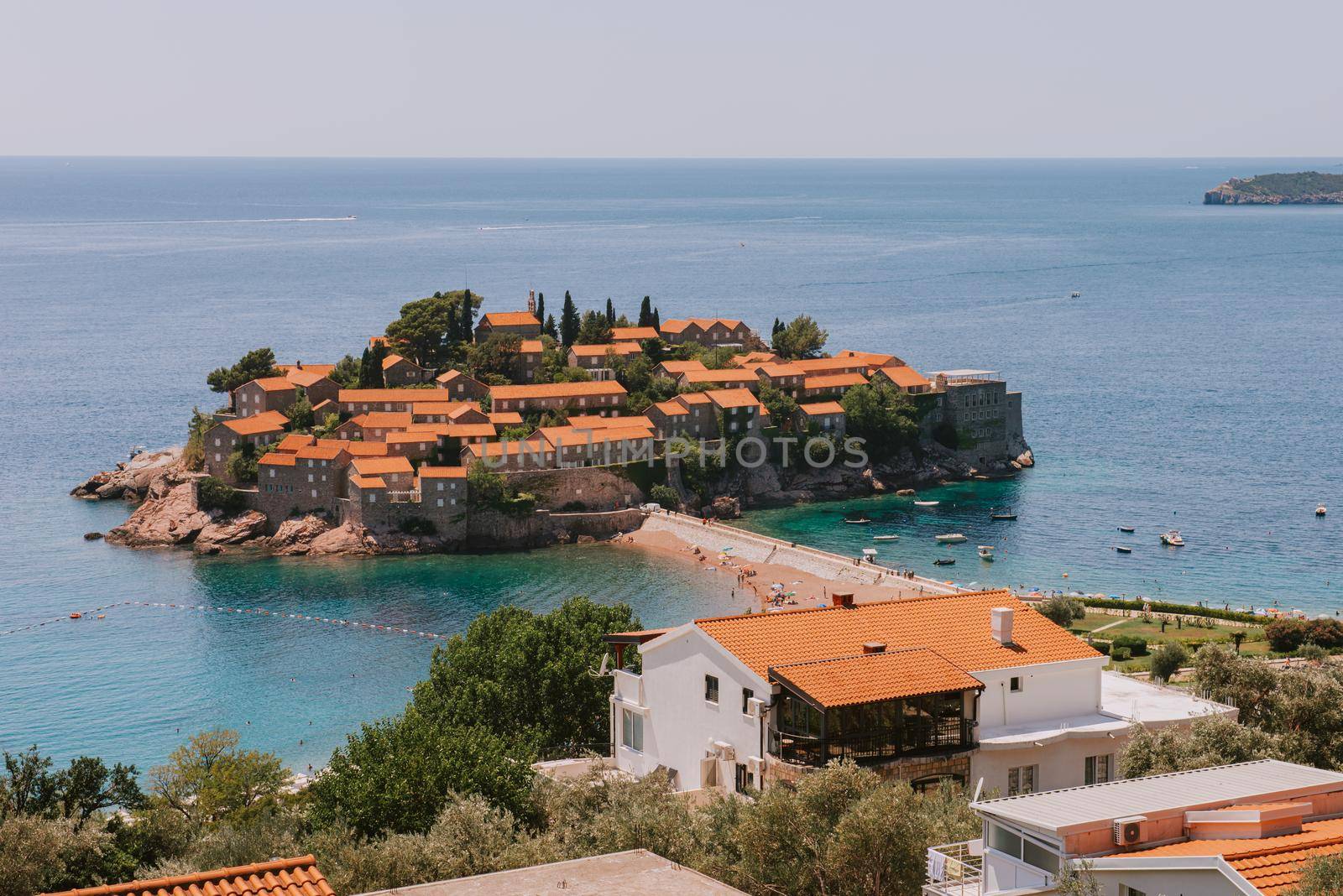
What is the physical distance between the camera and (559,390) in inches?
3875

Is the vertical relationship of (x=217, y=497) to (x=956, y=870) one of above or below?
below

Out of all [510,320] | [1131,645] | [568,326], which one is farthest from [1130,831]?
[568,326]

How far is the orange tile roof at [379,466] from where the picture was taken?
86438 millimetres

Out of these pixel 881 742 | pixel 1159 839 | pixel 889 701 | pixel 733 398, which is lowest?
pixel 733 398

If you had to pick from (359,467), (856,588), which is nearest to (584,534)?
(359,467)

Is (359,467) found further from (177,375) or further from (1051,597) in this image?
(177,375)

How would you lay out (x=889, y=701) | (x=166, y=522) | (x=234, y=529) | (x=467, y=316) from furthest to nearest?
(x=467, y=316) → (x=166, y=522) → (x=234, y=529) → (x=889, y=701)

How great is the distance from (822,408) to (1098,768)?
243 feet

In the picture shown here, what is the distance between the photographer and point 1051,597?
6806 centimetres

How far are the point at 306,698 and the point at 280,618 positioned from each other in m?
13.2

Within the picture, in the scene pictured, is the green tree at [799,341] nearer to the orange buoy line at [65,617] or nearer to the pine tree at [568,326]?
the pine tree at [568,326]

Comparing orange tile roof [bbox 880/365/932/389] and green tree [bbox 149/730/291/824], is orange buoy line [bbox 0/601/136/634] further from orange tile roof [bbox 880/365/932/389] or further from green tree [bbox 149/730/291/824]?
orange tile roof [bbox 880/365/932/389]

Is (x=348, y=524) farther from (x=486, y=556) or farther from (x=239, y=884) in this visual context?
(x=239, y=884)

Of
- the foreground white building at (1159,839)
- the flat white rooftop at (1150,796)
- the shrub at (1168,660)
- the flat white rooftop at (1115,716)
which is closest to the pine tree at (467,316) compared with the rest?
the shrub at (1168,660)
